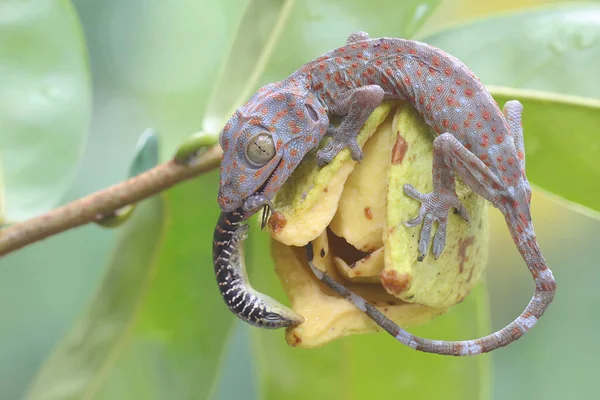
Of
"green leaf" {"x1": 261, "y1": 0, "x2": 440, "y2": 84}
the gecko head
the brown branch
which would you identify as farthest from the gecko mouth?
"green leaf" {"x1": 261, "y1": 0, "x2": 440, "y2": 84}

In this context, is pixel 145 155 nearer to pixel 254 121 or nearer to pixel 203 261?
pixel 203 261

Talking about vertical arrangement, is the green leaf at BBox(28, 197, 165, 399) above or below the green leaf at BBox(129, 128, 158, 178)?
below

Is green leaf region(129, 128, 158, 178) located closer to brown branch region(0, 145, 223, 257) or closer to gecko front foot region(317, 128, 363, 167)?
brown branch region(0, 145, 223, 257)

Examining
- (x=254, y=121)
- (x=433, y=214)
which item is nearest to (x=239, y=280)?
(x=254, y=121)

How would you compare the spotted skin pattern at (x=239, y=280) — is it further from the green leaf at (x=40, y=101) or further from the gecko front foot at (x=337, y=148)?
the green leaf at (x=40, y=101)

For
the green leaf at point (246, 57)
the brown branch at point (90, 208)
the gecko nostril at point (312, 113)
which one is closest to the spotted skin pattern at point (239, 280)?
the gecko nostril at point (312, 113)

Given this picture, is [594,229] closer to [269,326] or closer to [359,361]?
[359,361]

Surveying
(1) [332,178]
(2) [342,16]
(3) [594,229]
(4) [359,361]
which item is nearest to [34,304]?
(4) [359,361]
